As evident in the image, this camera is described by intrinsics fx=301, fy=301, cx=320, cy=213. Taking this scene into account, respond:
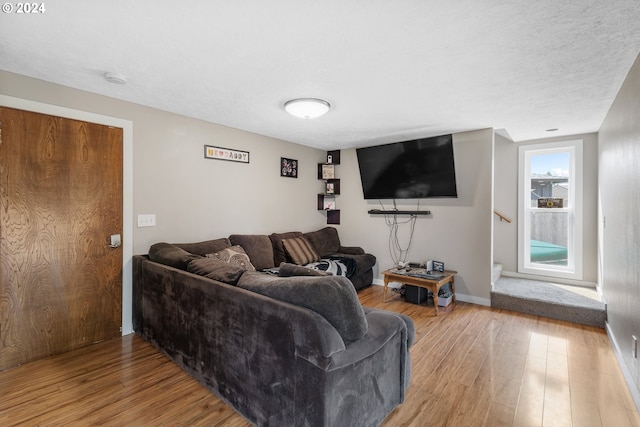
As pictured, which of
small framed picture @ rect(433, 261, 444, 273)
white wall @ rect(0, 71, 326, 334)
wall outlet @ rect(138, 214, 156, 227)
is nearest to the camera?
white wall @ rect(0, 71, 326, 334)

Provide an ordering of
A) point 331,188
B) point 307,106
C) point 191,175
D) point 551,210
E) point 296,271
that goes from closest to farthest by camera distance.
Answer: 1. point 296,271
2. point 307,106
3. point 191,175
4. point 551,210
5. point 331,188

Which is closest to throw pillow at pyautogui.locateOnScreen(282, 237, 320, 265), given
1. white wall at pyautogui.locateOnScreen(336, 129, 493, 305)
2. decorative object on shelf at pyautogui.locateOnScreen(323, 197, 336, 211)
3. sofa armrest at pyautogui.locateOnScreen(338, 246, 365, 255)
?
sofa armrest at pyautogui.locateOnScreen(338, 246, 365, 255)

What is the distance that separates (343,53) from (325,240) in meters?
3.42

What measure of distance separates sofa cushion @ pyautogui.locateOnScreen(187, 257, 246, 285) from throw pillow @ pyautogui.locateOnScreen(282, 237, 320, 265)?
1959 mm

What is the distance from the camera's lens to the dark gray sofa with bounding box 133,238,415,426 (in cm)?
145

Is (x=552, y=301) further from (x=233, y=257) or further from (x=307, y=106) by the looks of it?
(x=233, y=257)

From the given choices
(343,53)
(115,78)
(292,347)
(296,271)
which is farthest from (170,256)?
(343,53)

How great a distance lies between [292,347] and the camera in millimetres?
1524

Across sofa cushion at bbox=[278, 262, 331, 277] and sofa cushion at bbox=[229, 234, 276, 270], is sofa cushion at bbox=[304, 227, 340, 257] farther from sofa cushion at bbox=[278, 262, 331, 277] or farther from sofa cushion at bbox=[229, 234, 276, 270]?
sofa cushion at bbox=[278, 262, 331, 277]

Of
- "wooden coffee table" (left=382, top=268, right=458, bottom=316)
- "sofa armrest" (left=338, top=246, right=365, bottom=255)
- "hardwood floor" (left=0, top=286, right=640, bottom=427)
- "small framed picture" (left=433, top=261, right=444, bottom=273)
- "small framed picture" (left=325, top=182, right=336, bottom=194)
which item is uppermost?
"small framed picture" (left=325, top=182, right=336, bottom=194)

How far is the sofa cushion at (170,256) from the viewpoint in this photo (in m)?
2.54

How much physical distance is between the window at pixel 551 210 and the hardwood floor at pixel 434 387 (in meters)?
1.62

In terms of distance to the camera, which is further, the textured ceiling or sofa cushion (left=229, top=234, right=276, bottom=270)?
Answer: sofa cushion (left=229, top=234, right=276, bottom=270)

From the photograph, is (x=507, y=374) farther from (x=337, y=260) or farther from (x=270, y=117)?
Result: (x=270, y=117)
